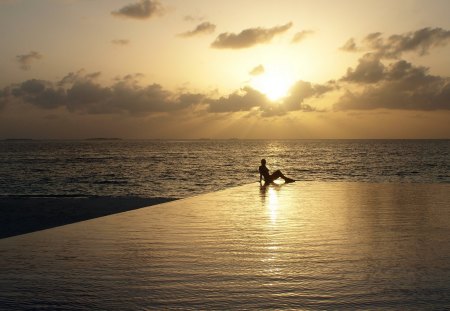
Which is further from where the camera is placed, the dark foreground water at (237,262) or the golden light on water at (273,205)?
the golden light on water at (273,205)

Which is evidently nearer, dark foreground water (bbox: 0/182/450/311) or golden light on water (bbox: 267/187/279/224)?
dark foreground water (bbox: 0/182/450/311)

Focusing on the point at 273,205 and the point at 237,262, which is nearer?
the point at 237,262

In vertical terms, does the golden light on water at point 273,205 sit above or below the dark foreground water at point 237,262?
below

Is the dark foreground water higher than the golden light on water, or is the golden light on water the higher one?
the dark foreground water

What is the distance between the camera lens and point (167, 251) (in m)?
7.79

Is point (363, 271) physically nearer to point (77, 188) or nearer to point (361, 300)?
point (361, 300)

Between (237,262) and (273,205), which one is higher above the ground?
(237,262)

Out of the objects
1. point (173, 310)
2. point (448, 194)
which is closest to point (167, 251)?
point (173, 310)

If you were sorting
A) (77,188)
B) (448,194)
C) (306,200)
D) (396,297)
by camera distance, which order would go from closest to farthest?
(396,297)
(306,200)
(448,194)
(77,188)

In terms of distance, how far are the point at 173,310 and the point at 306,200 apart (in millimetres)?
11293

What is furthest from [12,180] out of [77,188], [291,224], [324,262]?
[324,262]

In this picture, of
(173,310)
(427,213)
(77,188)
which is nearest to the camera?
(173,310)

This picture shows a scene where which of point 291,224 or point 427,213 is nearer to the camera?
point 291,224

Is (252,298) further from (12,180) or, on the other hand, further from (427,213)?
(12,180)
